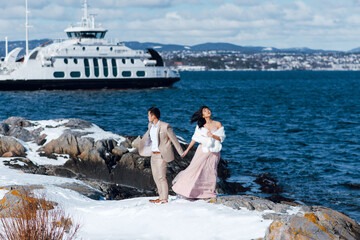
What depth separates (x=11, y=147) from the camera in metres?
13.0

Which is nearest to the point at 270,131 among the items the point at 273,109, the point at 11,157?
the point at 273,109

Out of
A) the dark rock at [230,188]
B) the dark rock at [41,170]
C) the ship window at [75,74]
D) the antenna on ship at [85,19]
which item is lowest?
the dark rock at [230,188]

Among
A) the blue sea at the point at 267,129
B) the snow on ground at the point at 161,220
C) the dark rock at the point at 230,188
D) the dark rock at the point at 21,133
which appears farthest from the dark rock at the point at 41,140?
the snow on ground at the point at 161,220

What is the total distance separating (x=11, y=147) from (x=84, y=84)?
38.1m

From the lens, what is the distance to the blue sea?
44.6 feet

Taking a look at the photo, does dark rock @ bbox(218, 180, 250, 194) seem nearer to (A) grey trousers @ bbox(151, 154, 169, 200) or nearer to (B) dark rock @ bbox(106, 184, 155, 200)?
(B) dark rock @ bbox(106, 184, 155, 200)

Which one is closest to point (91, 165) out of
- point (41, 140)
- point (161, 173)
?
point (41, 140)

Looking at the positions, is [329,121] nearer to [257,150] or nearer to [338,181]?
[257,150]

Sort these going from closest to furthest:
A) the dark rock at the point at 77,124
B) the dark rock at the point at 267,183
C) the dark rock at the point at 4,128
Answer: the dark rock at the point at 267,183 → the dark rock at the point at 77,124 → the dark rock at the point at 4,128

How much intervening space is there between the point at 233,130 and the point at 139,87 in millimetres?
29933

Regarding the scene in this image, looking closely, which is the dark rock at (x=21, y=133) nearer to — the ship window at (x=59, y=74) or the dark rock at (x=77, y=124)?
the dark rock at (x=77, y=124)

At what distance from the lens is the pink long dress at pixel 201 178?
7.33 metres

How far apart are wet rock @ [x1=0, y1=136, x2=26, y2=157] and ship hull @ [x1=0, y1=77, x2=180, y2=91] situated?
119ft

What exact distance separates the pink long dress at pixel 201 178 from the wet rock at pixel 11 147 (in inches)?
280
